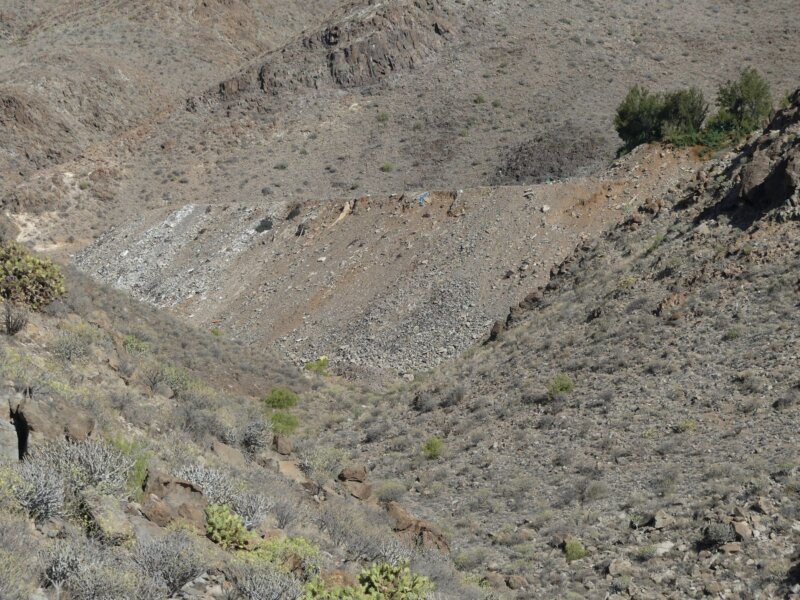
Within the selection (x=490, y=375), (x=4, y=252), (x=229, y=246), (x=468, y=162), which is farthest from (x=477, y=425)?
(x=468, y=162)

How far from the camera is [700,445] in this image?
1417 cm

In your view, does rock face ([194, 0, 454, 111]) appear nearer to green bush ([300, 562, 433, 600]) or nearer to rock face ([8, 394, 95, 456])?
rock face ([8, 394, 95, 456])

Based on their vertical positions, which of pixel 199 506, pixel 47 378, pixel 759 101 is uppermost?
pixel 47 378

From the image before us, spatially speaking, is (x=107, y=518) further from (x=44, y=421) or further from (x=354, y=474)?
(x=354, y=474)

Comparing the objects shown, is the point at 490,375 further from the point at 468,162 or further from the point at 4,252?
the point at 468,162

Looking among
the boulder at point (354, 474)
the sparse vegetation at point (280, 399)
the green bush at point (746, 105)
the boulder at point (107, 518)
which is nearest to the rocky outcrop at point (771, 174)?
the green bush at point (746, 105)

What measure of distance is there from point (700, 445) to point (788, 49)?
45164 millimetres

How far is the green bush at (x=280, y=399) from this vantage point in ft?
69.3

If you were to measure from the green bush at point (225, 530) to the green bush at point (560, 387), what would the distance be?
11.5 metres

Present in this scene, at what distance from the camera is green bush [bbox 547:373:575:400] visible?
18.2 m

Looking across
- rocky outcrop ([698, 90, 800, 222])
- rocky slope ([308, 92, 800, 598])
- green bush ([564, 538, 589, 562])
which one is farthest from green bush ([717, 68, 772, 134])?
green bush ([564, 538, 589, 562])

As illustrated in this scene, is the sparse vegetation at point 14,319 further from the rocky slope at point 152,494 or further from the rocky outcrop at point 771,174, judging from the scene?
the rocky outcrop at point 771,174

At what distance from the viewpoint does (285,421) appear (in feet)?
65.3

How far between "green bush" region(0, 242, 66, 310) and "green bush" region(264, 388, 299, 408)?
23.5 ft
